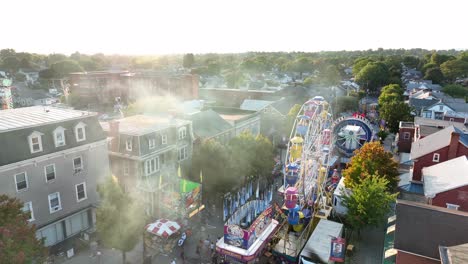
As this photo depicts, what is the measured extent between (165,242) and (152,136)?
36.5 ft

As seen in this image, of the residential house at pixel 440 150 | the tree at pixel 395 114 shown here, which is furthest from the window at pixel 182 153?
the tree at pixel 395 114

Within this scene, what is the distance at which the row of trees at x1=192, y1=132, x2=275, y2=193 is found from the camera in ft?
117

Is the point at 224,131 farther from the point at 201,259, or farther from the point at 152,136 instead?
the point at 201,259

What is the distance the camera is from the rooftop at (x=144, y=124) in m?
32.9

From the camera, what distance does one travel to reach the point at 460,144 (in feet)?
122

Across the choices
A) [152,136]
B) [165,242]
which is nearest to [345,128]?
[152,136]

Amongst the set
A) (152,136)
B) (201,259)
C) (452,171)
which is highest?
(152,136)

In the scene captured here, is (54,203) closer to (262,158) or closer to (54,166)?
(54,166)

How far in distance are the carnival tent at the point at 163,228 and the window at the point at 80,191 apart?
292 inches

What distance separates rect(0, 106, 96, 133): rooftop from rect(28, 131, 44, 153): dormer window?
854 mm

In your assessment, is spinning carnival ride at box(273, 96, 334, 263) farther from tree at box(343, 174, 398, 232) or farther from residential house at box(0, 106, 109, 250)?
residential house at box(0, 106, 109, 250)

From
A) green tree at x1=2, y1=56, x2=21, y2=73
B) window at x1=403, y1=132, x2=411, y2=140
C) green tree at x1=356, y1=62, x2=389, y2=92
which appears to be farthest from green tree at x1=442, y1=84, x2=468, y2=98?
green tree at x1=2, y1=56, x2=21, y2=73

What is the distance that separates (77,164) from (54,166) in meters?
2.21

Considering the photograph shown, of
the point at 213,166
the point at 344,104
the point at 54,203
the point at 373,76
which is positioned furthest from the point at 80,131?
the point at 373,76
